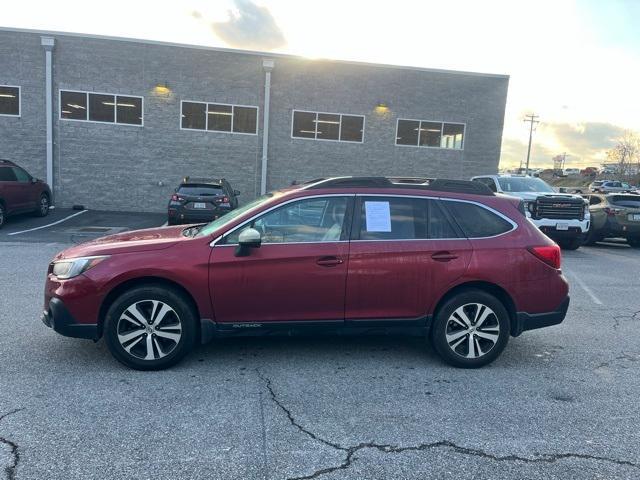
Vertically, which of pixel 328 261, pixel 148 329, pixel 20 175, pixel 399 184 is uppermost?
pixel 399 184

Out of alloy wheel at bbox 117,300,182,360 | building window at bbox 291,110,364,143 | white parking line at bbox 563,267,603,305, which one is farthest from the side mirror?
building window at bbox 291,110,364,143

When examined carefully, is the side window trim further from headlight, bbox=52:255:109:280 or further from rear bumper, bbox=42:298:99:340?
rear bumper, bbox=42:298:99:340

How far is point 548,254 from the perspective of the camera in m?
4.68

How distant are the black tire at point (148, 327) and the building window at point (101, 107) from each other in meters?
16.7

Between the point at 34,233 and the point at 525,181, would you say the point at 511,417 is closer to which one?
the point at 525,181

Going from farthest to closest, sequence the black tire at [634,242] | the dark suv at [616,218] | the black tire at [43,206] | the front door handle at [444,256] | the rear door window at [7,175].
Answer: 1. the black tire at [43,206]
2. the black tire at [634,242]
3. the rear door window at [7,175]
4. the dark suv at [616,218]
5. the front door handle at [444,256]

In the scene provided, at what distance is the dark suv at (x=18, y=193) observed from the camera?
13664 millimetres

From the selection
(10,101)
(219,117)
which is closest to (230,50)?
A: (219,117)

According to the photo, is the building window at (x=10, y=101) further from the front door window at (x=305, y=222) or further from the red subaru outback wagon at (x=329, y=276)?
the front door window at (x=305, y=222)

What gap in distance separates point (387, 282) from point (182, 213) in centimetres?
909

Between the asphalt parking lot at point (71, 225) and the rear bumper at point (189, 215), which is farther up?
the rear bumper at point (189, 215)

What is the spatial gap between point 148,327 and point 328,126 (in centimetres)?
1704

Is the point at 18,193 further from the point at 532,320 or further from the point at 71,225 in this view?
the point at 532,320

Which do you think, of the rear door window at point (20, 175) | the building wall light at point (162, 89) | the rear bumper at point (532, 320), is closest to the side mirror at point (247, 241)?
the rear bumper at point (532, 320)
